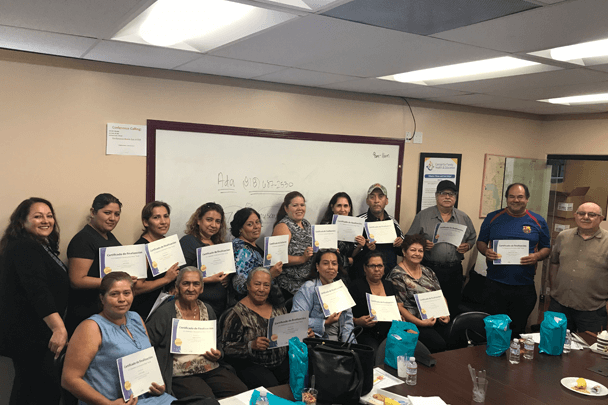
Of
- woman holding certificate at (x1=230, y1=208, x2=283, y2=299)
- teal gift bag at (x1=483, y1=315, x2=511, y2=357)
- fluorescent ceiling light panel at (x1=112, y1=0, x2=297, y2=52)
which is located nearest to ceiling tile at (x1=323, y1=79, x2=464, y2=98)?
woman holding certificate at (x1=230, y1=208, x2=283, y2=299)

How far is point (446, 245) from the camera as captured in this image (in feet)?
15.4

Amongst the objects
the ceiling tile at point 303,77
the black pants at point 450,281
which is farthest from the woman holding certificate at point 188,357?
the black pants at point 450,281

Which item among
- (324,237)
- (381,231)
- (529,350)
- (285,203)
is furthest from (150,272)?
(529,350)

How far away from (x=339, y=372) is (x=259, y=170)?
2.48m

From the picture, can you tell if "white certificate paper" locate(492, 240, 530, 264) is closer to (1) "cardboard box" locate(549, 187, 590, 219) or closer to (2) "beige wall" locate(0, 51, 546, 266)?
(2) "beige wall" locate(0, 51, 546, 266)

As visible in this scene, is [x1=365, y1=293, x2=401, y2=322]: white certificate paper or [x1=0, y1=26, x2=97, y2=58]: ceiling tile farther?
[x1=365, y1=293, x2=401, y2=322]: white certificate paper

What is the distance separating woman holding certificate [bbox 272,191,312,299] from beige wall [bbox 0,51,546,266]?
32.2 inches

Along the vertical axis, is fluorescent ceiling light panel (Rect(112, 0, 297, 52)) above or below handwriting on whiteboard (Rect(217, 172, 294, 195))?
above

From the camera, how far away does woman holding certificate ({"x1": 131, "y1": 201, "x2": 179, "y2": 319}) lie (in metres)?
3.34

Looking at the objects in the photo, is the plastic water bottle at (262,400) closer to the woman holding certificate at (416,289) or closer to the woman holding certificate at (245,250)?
the woman holding certificate at (245,250)

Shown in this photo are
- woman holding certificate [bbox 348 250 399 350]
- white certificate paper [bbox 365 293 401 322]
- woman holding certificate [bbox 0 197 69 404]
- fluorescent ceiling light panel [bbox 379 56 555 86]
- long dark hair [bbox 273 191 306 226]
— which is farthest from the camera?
long dark hair [bbox 273 191 306 226]

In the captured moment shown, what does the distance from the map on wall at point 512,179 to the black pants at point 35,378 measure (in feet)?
16.7

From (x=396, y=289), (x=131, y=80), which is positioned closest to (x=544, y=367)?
(x=396, y=289)

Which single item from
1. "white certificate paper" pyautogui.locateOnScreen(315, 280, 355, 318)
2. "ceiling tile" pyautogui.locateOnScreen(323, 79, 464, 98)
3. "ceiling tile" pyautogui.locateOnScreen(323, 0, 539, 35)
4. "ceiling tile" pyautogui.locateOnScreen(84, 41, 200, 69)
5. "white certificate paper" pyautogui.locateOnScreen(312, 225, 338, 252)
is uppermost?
"ceiling tile" pyautogui.locateOnScreen(323, 79, 464, 98)
